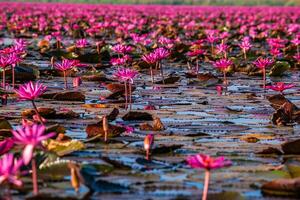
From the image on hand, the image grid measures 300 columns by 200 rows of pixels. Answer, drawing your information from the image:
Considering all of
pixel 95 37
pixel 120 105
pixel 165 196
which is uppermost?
pixel 95 37

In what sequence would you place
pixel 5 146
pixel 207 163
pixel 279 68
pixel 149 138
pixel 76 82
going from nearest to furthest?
pixel 207 163 → pixel 5 146 → pixel 149 138 → pixel 76 82 → pixel 279 68

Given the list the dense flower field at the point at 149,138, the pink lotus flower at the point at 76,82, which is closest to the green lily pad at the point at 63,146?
the dense flower field at the point at 149,138

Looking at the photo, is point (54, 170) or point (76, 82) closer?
point (54, 170)

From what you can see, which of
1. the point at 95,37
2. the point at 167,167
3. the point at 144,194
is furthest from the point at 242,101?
the point at 95,37

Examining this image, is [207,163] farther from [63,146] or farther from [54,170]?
[63,146]

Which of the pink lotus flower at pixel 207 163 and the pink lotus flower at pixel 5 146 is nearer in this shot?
the pink lotus flower at pixel 207 163

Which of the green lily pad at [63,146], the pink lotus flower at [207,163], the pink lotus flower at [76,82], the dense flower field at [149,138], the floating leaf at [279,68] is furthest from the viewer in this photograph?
the floating leaf at [279,68]

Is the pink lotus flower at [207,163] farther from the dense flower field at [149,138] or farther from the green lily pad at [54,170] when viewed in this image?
the green lily pad at [54,170]

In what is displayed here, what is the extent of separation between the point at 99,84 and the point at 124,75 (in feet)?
5.18

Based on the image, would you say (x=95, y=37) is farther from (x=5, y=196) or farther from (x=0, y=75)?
(x=5, y=196)

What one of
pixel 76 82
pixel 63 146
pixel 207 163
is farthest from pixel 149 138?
pixel 76 82

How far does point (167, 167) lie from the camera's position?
262cm

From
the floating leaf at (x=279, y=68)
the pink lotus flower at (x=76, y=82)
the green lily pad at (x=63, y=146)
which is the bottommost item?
the green lily pad at (x=63, y=146)

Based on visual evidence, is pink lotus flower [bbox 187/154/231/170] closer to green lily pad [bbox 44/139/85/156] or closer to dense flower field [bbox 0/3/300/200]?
dense flower field [bbox 0/3/300/200]
